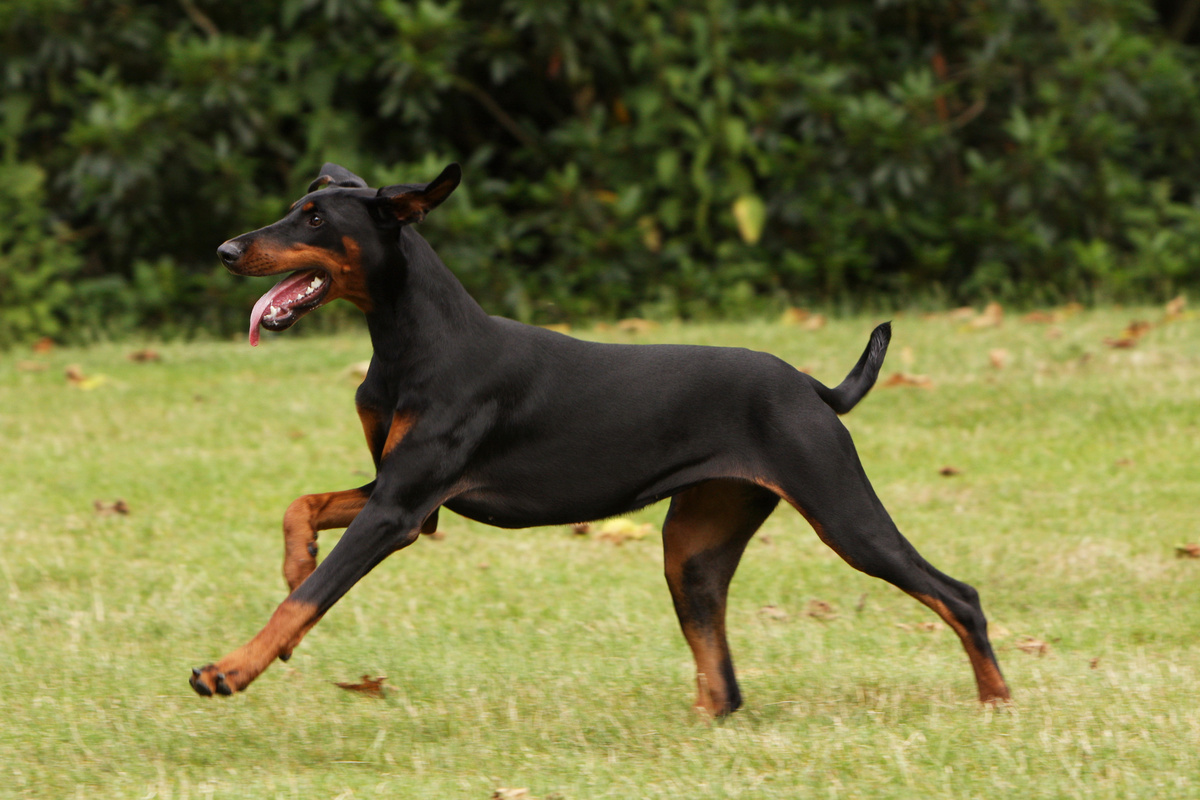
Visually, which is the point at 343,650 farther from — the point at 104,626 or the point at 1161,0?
the point at 1161,0

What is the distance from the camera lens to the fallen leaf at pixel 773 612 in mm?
6070

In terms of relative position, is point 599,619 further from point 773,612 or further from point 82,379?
point 82,379

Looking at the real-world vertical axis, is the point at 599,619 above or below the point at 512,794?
below

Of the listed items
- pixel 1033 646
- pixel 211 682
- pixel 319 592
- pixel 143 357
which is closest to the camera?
pixel 211 682

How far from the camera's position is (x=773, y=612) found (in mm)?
6113

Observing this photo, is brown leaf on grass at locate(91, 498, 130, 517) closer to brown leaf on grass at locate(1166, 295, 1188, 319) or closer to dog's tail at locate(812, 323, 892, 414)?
dog's tail at locate(812, 323, 892, 414)

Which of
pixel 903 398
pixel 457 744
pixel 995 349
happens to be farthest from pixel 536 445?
pixel 995 349

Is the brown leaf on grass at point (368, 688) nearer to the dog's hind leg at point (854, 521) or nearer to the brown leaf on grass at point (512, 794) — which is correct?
the brown leaf on grass at point (512, 794)

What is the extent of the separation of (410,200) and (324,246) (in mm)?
287

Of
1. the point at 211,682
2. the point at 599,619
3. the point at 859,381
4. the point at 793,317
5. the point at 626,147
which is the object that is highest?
the point at 859,381

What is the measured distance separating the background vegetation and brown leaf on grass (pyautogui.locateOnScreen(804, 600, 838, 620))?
20.5ft

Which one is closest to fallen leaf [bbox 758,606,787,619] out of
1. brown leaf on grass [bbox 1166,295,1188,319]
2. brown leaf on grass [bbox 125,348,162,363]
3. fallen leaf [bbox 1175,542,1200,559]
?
fallen leaf [bbox 1175,542,1200,559]

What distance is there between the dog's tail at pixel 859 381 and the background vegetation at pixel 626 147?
24.0 feet

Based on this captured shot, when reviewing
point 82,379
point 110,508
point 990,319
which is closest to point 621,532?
point 110,508
